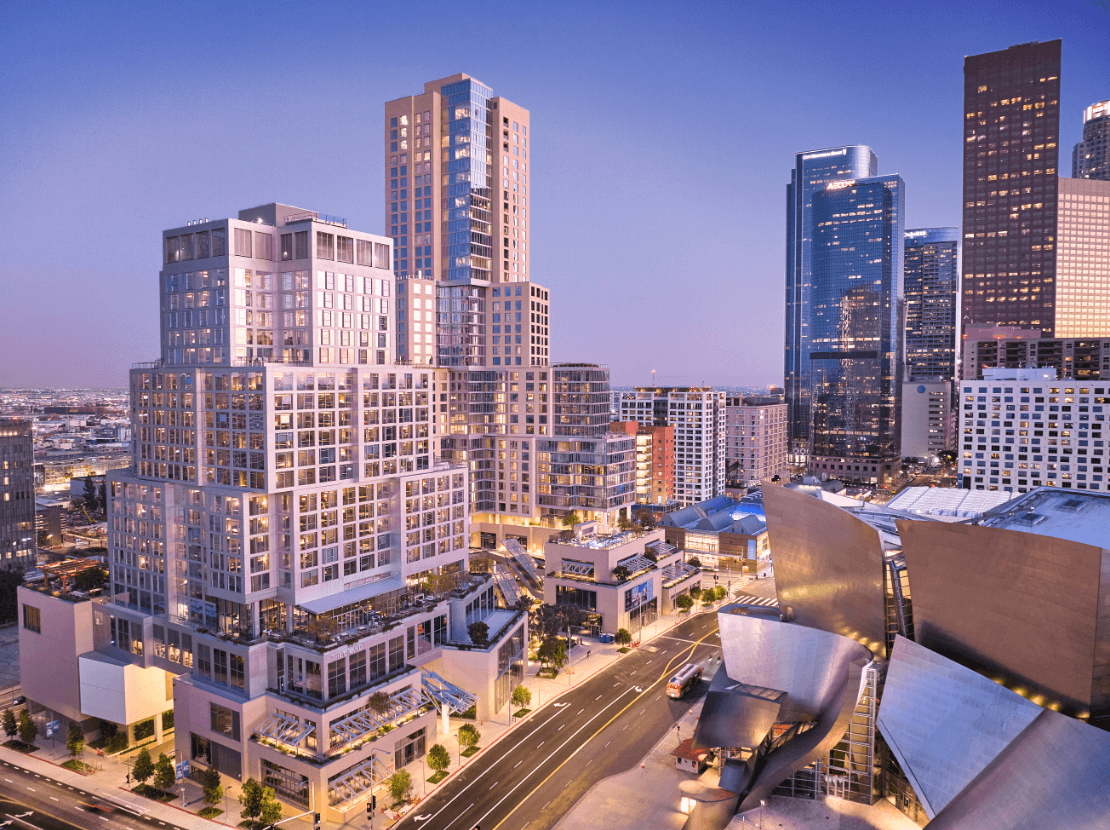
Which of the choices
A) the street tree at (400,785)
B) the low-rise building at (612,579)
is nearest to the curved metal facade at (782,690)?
the street tree at (400,785)

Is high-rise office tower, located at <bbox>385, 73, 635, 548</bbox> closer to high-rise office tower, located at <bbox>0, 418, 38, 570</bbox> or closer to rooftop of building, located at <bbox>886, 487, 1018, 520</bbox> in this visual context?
rooftop of building, located at <bbox>886, 487, 1018, 520</bbox>

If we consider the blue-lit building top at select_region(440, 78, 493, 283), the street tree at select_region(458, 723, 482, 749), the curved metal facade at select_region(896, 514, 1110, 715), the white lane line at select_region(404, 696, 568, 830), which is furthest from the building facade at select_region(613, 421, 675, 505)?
the curved metal facade at select_region(896, 514, 1110, 715)

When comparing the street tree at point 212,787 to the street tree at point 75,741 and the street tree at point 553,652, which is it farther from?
the street tree at point 553,652

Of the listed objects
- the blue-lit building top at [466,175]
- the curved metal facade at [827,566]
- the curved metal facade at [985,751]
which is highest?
the blue-lit building top at [466,175]

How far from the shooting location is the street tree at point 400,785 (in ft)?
171

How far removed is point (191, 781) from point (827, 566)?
55.0 meters

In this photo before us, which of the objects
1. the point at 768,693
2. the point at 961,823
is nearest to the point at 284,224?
the point at 768,693

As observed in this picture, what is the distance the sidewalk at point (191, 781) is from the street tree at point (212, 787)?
116 centimetres

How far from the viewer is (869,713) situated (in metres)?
52.8

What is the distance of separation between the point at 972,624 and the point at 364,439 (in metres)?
54.0

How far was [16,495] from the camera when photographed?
110m

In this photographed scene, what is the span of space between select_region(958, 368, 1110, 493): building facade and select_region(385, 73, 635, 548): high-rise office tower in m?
68.1

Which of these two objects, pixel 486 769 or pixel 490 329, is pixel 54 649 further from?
pixel 490 329

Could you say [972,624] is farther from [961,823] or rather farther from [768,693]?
[768,693]
